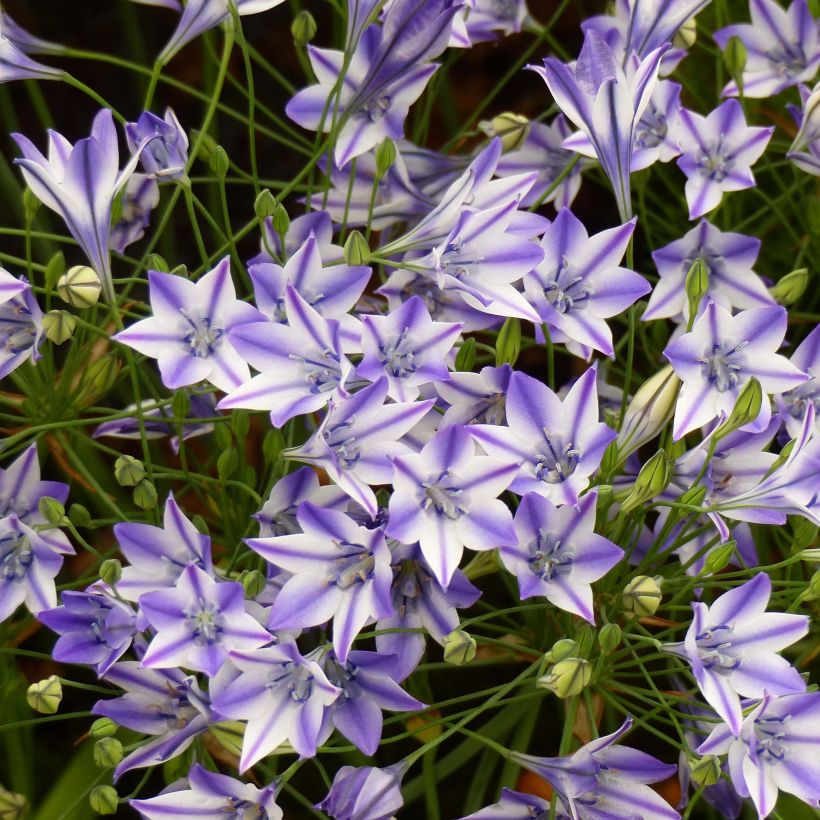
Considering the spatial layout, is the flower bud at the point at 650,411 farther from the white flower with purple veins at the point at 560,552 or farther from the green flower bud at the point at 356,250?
the green flower bud at the point at 356,250

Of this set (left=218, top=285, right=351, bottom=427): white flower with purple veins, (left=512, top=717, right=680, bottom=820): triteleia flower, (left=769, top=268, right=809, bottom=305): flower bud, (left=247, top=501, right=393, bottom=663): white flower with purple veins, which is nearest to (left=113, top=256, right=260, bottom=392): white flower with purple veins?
(left=218, top=285, right=351, bottom=427): white flower with purple veins

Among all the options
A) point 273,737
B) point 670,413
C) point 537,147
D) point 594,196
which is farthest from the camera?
point 594,196

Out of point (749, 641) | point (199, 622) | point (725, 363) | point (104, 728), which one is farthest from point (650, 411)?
point (104, 728)

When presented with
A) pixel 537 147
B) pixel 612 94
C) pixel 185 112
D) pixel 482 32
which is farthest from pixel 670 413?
pixel 185 112

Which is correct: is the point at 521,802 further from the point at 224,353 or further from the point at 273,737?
the point at 224,353

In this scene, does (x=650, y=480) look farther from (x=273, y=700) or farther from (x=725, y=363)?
(x=273, y=700)

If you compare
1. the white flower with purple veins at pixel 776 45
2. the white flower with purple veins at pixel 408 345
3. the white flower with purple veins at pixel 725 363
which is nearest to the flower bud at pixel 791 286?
the white flower with purple veins at pixel 725 363
